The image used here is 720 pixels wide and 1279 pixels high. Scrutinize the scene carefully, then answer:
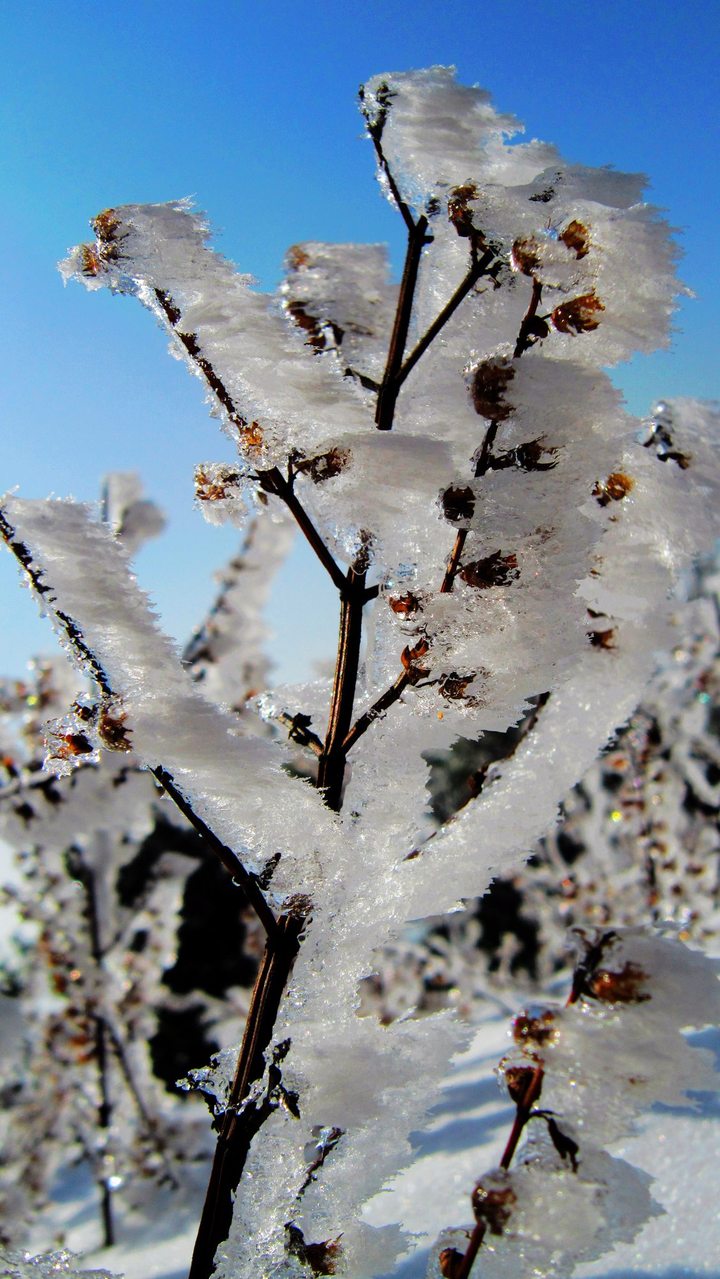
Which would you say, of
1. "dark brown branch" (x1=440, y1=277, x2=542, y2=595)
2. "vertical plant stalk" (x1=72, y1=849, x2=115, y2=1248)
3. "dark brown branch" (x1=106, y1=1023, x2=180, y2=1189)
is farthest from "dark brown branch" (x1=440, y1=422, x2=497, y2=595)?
"dark brown branch" (x1=106, y1=1023, x2=180, y2=1189)

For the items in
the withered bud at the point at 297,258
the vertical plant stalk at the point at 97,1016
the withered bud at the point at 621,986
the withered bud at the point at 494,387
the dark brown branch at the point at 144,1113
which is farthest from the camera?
the dark brown branch at the point at 144,1113

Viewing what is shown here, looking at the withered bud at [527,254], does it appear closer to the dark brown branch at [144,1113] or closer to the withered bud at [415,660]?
the withered bud at [415,660]

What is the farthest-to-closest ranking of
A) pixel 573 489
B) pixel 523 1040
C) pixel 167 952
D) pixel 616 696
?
Result: pixel 167 952 → pixel 616 696 → pixel 523 1040 → pixel 573 489

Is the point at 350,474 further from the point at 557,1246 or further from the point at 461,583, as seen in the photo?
the point at 557,1246

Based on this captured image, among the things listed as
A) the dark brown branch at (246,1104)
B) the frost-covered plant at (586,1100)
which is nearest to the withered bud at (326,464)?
the dark brown branch at (246,1104)

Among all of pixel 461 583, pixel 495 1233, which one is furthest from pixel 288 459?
pixel 495 1233

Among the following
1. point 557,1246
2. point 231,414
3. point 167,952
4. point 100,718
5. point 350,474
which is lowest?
point 557,1246

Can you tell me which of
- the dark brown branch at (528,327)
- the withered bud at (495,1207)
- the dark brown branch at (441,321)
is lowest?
the withered bud at (495,1207)

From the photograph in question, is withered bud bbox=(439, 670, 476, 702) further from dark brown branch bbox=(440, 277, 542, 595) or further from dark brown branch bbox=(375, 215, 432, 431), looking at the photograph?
dark brown branch bbox=(375, 215, 432, 431)

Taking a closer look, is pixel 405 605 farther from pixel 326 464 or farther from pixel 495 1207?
pixel 495 1207
